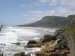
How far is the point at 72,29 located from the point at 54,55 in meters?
7.22

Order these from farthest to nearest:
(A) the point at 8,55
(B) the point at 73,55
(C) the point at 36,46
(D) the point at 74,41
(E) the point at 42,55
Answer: (C) the point at 36,46 < (A) the point at 8,55 < (E) the point at 42,55 < (D) the point at 74,41 < (B) the point at 73,55

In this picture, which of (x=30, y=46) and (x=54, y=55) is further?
(x=30, y=46)

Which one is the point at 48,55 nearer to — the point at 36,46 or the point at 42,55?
the point at 42,55

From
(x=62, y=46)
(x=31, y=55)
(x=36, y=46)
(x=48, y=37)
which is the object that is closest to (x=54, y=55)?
(x=31, y=55)

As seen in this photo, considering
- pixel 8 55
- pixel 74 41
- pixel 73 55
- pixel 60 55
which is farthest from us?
pixel 8 55

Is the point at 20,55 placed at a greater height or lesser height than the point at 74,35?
lesser

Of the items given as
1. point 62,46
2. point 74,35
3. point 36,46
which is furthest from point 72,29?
point 36,46

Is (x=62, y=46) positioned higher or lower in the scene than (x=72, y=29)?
lower

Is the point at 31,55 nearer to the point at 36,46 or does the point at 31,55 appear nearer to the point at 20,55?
the point at 20,55

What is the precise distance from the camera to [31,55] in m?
31.2

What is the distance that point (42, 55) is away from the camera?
100ft

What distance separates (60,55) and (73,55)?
1141 centimetres

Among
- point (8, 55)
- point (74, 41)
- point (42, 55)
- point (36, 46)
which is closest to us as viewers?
point (74, 41)

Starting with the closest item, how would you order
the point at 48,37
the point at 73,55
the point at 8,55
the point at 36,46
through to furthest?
the point at 73,55
the point at 8,55
the point at 36,46
the point at 48,37
